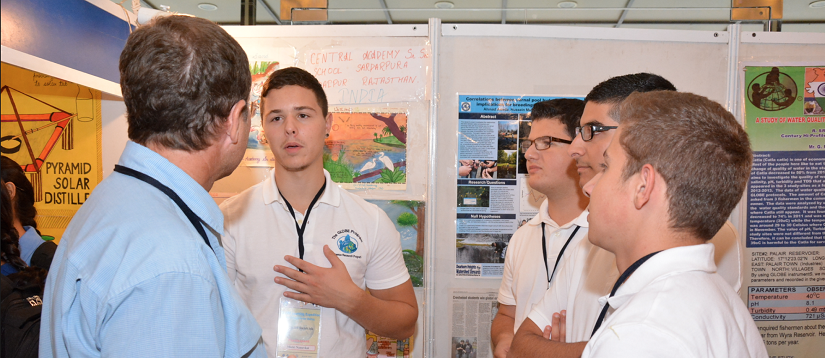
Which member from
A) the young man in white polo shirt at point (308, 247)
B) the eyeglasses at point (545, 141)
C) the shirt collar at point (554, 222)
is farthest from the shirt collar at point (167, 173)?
the eyeglasses at point (545, 141)

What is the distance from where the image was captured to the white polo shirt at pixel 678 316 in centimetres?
84

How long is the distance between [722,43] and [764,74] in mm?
275

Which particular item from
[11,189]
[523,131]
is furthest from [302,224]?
[11,189]

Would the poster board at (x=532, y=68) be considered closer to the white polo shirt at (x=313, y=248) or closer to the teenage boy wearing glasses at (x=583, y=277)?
the white polo shirt at (x=313, y=248)

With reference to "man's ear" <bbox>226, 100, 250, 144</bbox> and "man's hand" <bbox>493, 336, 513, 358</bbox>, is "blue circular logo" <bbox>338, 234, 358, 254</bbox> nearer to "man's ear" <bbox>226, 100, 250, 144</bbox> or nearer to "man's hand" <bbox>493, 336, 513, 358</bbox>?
"man's hand" <bbox>493, 336, 513, 358</bbox>

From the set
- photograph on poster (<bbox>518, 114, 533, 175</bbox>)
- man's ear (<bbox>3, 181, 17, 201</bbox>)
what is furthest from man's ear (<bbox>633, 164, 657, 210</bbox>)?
man's ear (<bbox>3, 181, 17, 201</bbox>)

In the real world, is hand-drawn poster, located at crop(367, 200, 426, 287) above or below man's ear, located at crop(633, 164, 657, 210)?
below

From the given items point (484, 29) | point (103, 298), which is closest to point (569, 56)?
point (484, 29)

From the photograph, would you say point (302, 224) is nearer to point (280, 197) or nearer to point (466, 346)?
point (280, 197)

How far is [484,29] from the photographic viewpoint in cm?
259

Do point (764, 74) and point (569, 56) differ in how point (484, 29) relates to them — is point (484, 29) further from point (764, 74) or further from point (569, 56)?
point (764, 74)

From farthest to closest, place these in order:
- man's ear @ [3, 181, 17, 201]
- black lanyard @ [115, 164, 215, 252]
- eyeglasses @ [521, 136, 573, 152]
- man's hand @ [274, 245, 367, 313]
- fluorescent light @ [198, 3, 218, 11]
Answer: fluorescent light @ [198, 3, 218, 11] → man's ear @ [3, 181, 17, 201] → eyeglasses @ [521, 136, 573, 152] → man's hand @ [274, 245, 367, 313] → black lanyard @ [115, 164, 215, 252]

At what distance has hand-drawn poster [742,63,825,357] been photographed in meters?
2.62

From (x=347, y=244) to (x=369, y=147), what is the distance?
0.76m
